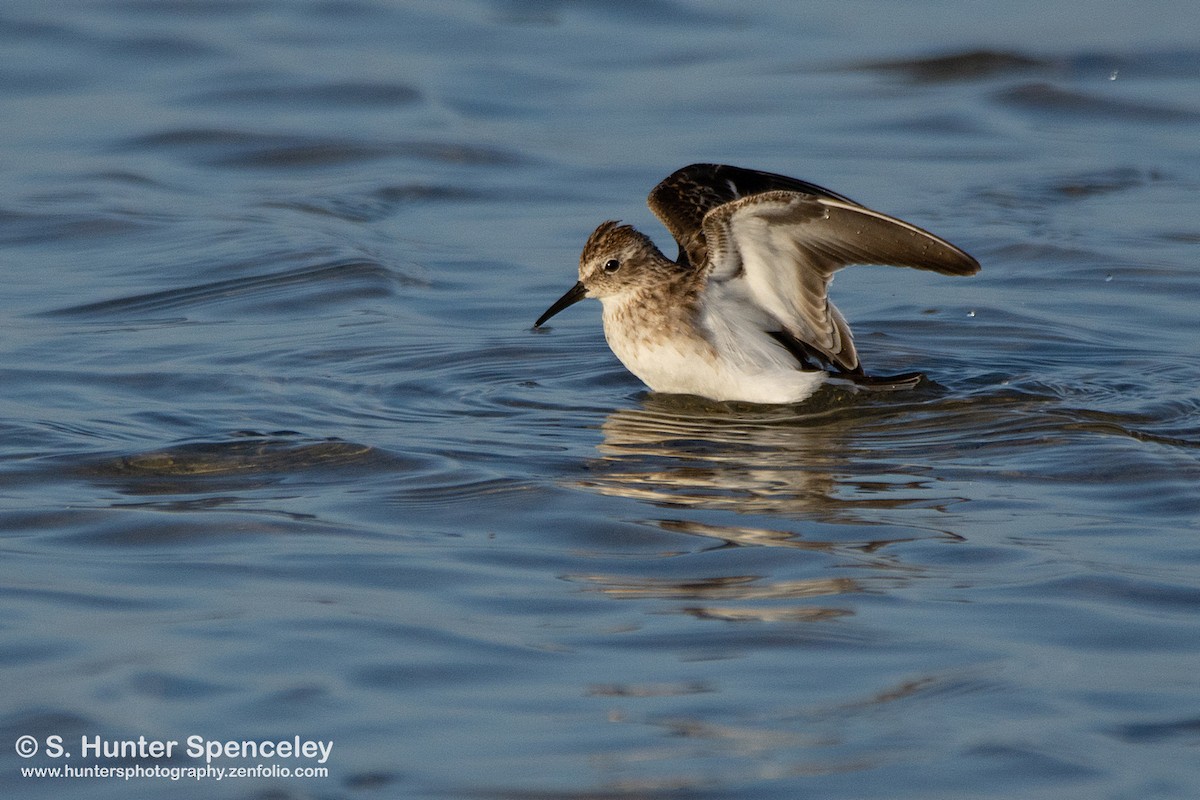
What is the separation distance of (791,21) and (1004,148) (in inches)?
159

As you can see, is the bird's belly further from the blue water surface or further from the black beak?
the black beak

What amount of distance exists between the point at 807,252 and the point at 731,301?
1.86 ft

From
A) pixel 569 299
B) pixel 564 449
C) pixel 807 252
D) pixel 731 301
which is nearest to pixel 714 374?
pixel 731 301

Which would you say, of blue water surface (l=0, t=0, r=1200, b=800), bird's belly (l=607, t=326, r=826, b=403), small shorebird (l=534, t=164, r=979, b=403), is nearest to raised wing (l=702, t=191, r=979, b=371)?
small shorebird (l=534, t=164, r=979, b=403)

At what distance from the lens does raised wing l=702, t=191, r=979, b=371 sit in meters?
7.79

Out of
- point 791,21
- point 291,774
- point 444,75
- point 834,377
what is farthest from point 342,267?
point 791,21

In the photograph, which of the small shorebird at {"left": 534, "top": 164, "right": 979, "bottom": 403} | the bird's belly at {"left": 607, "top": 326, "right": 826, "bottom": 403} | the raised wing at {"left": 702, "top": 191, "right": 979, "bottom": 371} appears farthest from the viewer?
the bird's belly at {"left": 607, "top": 326, "right": 826, "bottom": 403}

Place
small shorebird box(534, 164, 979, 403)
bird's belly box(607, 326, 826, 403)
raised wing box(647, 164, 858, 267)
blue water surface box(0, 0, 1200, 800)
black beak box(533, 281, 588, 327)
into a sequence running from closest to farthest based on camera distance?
1. blue water surface box(0, 0, 1200, 800)
2. small shorebird box(534, 164, 979, 403)
3. bird's belly box(607, 326, 826, 403)
4. raised wing box(647, 164, 858, 267)
5. black beak box(533, 281, 588, 327)

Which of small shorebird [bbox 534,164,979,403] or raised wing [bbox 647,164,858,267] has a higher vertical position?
raised wing [bbox 647,164,858,267]

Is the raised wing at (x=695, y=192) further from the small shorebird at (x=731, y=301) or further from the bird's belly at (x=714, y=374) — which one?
the bird's belly at (x=714, y=374)

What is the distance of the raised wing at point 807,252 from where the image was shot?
7.79 metres

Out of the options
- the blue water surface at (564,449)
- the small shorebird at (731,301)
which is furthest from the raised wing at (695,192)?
the blue water surface at (564,449)

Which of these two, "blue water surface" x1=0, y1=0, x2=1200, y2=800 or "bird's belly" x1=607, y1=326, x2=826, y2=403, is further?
"bird's belly" x1=607, y1=326, x2=826, y2=403

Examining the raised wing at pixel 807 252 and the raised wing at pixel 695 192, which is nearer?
the raised wing at pixel 807 252
